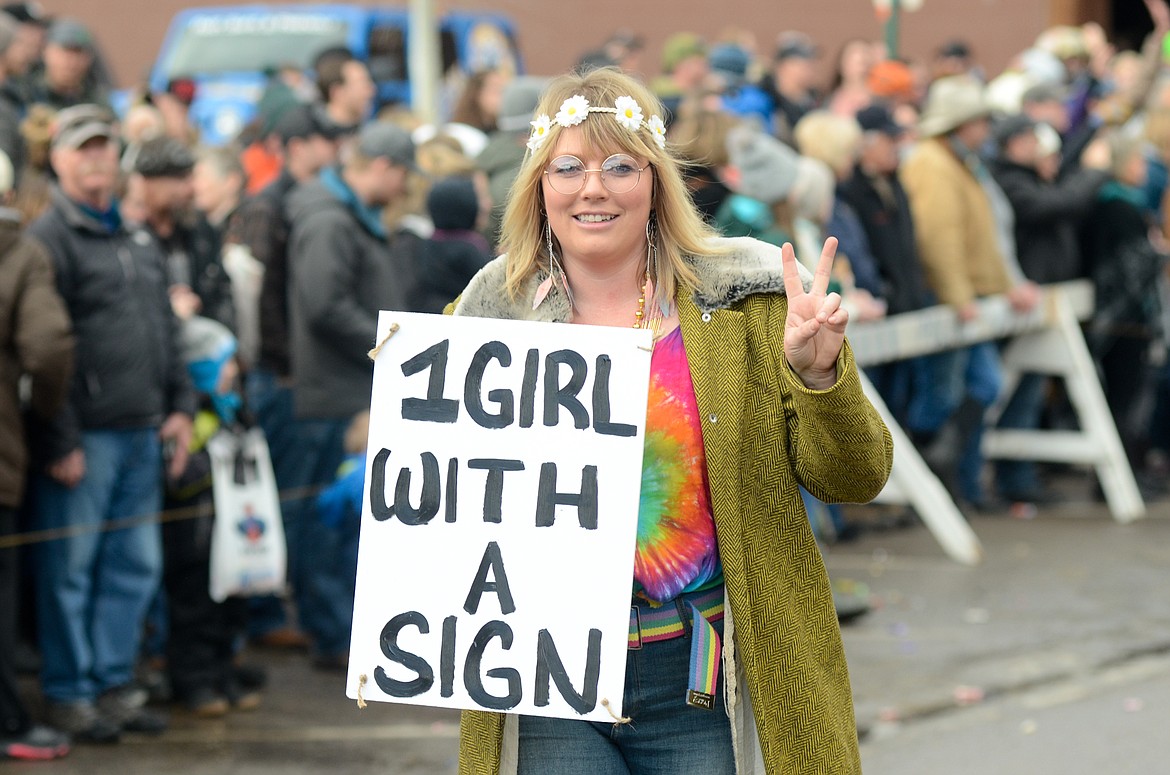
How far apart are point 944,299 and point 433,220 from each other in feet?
11.9

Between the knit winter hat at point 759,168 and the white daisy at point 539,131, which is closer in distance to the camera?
the white daisy at point 539,131

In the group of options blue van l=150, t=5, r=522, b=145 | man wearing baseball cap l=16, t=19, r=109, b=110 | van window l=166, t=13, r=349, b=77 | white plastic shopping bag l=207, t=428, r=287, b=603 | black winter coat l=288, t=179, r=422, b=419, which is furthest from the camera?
van window l=166, t=13, r=349, b=77

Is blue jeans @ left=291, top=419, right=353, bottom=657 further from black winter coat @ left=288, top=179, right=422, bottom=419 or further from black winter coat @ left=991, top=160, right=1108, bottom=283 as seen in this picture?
black winter coat @ left=991, top=160, right=1108, bottom=283

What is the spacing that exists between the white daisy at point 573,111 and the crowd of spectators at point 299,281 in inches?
29.1

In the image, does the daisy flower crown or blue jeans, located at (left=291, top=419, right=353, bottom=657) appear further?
blue jeans, located at (left=291, top=419, right=353, bottom=657)

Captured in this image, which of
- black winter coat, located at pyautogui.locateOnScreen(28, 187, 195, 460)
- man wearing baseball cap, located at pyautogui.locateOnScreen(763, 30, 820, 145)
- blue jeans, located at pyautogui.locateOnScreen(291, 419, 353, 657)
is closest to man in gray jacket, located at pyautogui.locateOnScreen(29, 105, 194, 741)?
black winter coat, located at pyautogui.locateOnScreen(28, 187, 195, 460)

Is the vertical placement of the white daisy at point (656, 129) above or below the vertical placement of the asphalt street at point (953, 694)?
above

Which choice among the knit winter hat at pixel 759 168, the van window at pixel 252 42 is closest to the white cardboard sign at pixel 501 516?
the knit winter hat at pixel 759 168

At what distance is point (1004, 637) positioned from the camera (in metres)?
7.71

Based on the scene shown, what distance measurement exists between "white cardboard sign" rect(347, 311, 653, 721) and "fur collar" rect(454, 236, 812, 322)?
0.15 metres

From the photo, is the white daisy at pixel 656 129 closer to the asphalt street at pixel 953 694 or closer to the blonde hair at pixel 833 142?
the asphalt street at pixel 953 694

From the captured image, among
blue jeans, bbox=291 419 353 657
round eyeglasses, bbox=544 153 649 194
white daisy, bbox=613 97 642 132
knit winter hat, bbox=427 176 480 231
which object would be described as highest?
white daisy, bbox=613 97 642 132

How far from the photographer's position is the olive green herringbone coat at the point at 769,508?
3207 millimetres

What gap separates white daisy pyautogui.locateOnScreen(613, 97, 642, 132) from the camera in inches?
132
